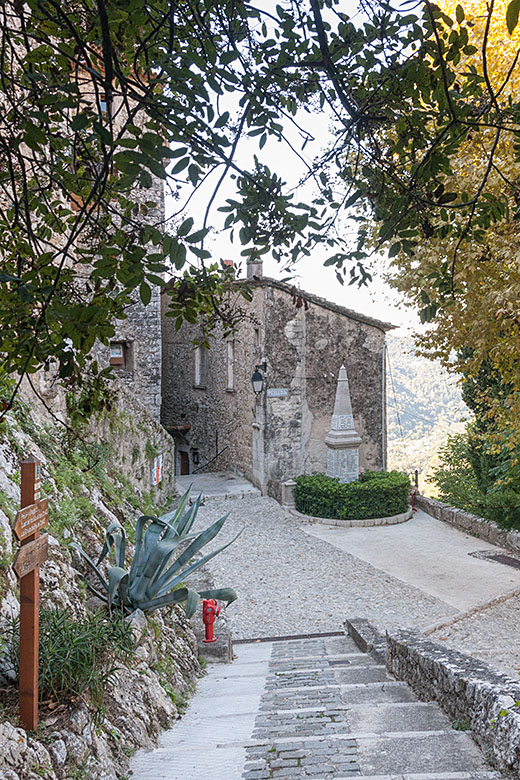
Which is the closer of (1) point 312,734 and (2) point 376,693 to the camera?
(1) point 312,734

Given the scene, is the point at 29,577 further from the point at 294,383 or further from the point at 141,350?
the point at 141,350

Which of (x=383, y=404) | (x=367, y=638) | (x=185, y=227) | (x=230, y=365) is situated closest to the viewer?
(x=185, y=227)

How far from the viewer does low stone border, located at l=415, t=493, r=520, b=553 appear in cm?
1052

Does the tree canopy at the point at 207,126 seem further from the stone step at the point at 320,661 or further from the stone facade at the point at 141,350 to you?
the stone facade at the point at 141,350

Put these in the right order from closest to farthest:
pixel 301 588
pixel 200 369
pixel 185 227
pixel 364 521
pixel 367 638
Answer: pixel 185 227
pixel 367 638
pixel 301 588
pixel 364 521
pixel 200 369

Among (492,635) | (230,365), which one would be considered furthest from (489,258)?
(230,365)

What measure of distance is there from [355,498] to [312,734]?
31.3 feet

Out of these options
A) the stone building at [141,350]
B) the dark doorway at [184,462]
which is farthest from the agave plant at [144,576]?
the dark doorway at [184,462]

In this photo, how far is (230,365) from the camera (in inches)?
650

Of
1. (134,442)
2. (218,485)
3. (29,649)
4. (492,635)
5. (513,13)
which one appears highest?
(513,13)

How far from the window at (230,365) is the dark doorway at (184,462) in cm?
358

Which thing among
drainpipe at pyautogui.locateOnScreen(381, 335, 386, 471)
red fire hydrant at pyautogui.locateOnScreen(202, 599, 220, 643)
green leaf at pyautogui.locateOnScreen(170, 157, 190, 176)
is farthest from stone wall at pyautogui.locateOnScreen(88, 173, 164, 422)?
green leaf at pyautogui.locateOnScreen(170, 157, 190, 176)

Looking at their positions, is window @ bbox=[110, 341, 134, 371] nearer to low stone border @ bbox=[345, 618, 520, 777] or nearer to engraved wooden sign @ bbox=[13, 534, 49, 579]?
low stone border @ bbox=[345, 618, 520, 777]

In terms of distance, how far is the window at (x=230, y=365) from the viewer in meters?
16.3
